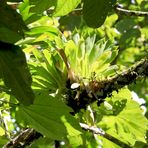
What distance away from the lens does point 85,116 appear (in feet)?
4.22

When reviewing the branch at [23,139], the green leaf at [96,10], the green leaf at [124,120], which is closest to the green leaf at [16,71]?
the green leaf at [96,10]

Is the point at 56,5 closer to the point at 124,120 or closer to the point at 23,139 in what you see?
the point at 23,139

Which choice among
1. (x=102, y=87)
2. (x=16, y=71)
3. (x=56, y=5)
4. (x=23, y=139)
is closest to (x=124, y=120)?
(x=102, y=87)

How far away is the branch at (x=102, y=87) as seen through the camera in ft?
3.94

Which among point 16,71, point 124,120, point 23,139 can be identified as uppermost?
point 16,71

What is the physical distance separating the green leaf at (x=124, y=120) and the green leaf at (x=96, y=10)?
1.82ft

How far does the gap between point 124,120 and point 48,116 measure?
1.21 ft

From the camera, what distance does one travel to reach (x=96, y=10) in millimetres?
781

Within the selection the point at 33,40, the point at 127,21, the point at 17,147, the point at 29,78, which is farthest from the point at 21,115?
the point at 127,21

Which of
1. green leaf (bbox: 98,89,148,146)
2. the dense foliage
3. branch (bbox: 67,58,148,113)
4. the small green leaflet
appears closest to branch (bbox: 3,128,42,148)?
the dense foliage

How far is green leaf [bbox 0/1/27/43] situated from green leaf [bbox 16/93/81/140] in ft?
1.16

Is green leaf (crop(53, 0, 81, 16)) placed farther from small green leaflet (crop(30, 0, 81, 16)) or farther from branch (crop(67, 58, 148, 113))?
branch (crop(67, 58, 148, 113))

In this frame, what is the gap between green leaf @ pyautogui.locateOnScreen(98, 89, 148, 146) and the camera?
1.31 m

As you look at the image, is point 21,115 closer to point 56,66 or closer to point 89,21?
point 56,66
